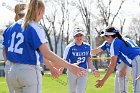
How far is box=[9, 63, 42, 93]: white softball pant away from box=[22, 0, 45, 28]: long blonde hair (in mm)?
512

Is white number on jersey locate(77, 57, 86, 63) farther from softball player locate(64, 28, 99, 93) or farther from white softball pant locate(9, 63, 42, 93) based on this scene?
white softball pant locate(9, 63, 42, 93)

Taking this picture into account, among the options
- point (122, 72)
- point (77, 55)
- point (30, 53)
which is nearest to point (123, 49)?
point (122, 72)

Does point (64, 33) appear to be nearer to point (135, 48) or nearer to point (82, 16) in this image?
point (82, 16)

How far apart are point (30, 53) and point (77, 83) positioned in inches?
188

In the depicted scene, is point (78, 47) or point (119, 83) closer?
point (119, 83)

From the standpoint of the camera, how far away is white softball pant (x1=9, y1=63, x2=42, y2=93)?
4.70m

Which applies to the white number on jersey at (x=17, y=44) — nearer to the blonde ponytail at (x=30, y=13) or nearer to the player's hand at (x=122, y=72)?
the blonde ponytail at (x=30, y=13)

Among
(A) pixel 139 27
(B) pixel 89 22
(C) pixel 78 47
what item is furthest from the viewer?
(A) pixel 139 27

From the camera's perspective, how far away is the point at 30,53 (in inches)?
186

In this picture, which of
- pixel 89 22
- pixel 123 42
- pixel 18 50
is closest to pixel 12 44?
pixel 18 50

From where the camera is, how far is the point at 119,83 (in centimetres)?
888

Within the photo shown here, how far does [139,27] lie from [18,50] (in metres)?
65.5

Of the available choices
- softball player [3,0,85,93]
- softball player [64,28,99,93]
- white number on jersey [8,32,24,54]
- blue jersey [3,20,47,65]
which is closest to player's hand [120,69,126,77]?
softball player [64,28,99,93]

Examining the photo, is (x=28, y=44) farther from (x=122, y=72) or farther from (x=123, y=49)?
(x=122, y=72)
